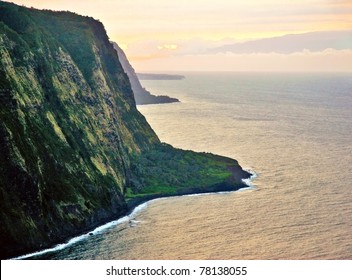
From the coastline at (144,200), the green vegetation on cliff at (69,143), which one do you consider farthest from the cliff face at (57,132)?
the coastline at (144,200)

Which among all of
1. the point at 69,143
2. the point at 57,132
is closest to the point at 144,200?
the point at 69,143

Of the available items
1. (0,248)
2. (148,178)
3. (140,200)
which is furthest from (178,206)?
(0,248)

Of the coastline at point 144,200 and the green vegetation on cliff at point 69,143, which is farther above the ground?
the green vegetation on cliff at point 69,143

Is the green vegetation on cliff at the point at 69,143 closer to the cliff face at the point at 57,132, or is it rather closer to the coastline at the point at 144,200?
the cliff face at the point at 57,132

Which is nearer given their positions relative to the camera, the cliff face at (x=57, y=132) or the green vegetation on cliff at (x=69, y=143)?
the cliff face at (x=57, y=132)

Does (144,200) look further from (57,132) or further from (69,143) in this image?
(57,132)

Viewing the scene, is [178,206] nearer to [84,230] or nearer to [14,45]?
[84,230]
